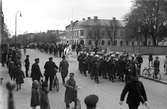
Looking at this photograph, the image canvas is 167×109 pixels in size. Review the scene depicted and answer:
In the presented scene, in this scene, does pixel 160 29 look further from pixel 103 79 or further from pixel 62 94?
pixel 62 94

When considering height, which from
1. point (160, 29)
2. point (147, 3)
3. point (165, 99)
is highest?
point (147, 3)

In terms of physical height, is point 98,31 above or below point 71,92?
above

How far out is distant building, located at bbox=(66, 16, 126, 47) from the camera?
364 ft

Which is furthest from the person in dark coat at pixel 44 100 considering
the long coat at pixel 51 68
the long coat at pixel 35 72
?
the long coat at pixel 51 68

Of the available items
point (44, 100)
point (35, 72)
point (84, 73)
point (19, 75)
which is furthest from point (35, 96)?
point (84, 73)

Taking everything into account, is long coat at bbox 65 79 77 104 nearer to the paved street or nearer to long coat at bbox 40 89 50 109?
the paved street

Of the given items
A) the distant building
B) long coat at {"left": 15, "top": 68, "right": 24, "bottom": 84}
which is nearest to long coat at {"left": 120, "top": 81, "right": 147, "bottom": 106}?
long coat at {"left": 15, "top": 68, "right": 24, "bottom": 84}

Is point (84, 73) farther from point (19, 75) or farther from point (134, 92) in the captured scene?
point (134, 92)

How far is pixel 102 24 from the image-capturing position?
119750 millimetres

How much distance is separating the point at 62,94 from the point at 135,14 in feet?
180

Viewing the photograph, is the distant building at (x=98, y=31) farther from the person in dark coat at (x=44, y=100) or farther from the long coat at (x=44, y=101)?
the long coat at (x=44, y=101)

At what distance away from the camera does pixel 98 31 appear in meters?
110

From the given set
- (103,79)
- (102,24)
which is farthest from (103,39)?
(103,79)

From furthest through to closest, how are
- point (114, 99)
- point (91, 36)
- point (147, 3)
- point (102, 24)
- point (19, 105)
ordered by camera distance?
point (102, 24), point (91, 36), point (147, 3), point (114, 99), point (19, 105)
